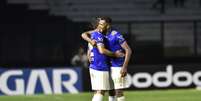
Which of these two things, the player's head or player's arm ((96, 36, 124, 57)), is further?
the player's head

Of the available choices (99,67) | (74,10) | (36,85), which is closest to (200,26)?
(74,10)

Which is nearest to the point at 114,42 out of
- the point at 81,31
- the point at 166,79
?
the point at 166,79

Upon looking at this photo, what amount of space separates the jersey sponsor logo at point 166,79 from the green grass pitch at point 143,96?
1.52ft

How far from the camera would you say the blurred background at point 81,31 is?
26281mm

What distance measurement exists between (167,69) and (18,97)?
4.77 m

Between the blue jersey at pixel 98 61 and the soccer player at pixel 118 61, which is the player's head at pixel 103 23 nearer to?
the soccer player at pixel 118 61

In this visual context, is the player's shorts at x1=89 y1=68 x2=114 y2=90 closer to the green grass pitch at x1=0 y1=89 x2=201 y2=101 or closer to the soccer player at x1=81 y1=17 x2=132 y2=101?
the soccer player at x1=81 y1=17 x2=132 y2=101

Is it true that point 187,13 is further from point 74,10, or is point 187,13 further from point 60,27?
point 60,27

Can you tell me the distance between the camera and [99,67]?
13328 millimetres

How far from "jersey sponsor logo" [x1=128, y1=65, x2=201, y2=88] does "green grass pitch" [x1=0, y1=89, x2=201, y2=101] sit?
0.46 m

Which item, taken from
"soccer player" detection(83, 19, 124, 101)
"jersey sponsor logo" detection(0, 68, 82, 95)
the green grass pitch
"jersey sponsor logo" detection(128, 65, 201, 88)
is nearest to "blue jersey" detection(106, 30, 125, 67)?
"soccer player" detection(83, 19, 124, 101)

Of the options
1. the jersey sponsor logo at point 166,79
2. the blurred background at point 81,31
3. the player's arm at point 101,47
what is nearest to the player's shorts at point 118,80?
the player's arm at point 101,47

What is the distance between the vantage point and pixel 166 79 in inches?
883

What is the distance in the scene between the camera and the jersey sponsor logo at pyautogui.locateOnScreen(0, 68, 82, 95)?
21859 mm
